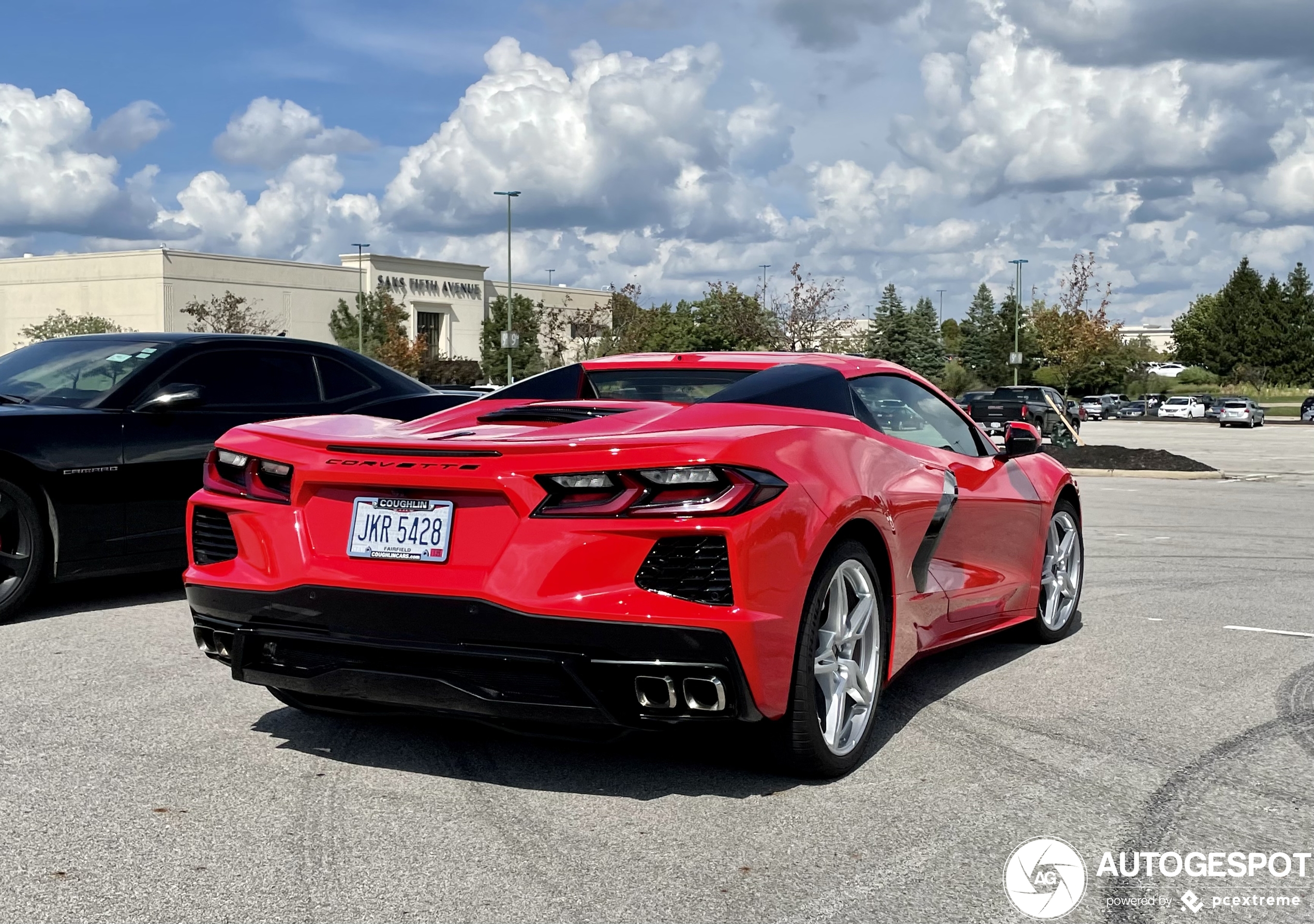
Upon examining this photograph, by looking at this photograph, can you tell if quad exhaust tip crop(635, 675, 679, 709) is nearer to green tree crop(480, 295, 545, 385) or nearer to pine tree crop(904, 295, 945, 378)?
green tree crop(480, 295, 545, 385)

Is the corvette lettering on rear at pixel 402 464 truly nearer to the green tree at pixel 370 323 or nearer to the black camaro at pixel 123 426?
the black camaro at pixel 123 426

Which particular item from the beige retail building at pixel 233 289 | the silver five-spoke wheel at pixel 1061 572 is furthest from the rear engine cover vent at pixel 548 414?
the beige retail building at pixel 233 289

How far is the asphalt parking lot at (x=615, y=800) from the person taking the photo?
10.6ft

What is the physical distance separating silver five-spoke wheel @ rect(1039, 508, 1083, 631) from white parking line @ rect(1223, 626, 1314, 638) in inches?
34.2

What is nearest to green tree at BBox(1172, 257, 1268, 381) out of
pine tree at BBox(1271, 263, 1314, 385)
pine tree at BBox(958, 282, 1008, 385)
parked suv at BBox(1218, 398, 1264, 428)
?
pine tree at BBox(1271, 263, 1314, 385)

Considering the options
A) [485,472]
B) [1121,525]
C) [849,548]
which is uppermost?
[485,472]

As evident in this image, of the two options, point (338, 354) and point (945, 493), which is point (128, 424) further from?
point (945, 493)

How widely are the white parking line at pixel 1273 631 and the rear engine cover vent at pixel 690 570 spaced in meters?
4.35

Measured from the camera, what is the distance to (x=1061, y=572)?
674 centimetres

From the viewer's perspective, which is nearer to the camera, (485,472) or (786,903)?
(786,903)

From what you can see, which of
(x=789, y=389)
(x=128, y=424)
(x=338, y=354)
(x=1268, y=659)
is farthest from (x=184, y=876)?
(x=338, y=354)

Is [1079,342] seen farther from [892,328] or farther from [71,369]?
[71,369]

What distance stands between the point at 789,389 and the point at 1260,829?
2008mm

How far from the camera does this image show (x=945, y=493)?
17.0ft
